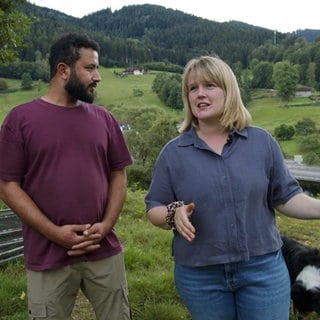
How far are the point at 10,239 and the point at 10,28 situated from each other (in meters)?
2.83

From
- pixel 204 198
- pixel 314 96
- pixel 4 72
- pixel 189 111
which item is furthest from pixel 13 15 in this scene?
pixel 4 72

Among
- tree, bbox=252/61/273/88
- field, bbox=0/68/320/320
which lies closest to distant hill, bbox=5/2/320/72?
tree, bbox=252/61/273/88

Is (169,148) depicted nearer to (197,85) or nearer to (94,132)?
(197,85)

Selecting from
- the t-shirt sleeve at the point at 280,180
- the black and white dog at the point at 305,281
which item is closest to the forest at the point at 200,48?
the black and white dog at the point at 305,281

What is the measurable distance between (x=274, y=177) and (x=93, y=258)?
1278mm

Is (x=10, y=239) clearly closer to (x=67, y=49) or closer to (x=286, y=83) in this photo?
(x=67, y=49)

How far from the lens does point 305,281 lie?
4012mm

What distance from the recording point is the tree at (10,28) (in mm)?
5887

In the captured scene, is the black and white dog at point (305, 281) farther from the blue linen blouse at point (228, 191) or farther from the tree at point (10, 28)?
the tree at point (10, 28)

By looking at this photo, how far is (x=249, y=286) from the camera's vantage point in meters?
2.42

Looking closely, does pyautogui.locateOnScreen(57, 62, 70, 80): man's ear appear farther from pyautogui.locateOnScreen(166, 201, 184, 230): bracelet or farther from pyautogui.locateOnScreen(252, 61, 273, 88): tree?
pyautogui.locateOnScreen(252, 61, 273, 88): tree

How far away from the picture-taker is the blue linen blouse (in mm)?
2381

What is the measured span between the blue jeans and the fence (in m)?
3.12

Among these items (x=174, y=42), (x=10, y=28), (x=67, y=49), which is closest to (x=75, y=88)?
(x=67, y=49)
